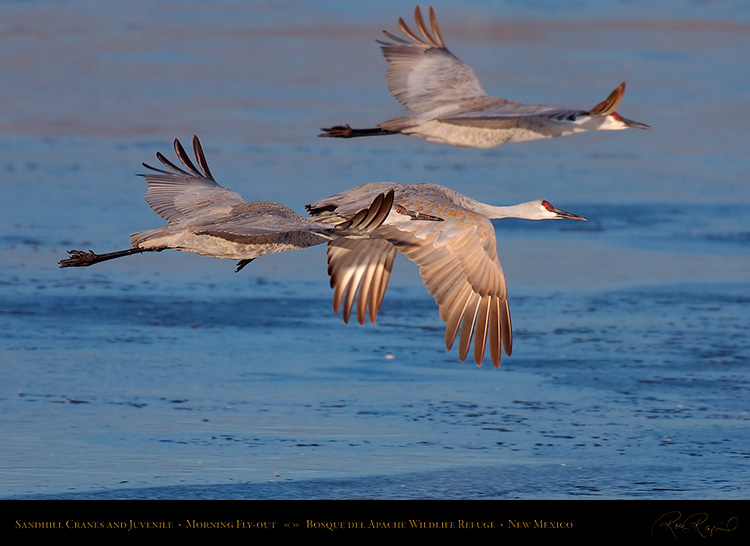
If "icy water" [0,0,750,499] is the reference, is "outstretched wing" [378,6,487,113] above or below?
above

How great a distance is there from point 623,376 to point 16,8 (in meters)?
14.8

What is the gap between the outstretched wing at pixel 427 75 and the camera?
30.7 feet

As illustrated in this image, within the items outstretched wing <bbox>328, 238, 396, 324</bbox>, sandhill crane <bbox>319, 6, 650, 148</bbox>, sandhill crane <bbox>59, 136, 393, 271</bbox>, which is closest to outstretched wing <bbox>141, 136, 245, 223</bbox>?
sandhill crane <bbox>59, 136, 393, 271</bbox>

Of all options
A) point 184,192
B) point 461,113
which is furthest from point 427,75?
point 184,192

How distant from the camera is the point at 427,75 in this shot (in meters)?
9.80

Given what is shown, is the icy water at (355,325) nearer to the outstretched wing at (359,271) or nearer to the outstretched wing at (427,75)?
the outstretched wing at (359,271)

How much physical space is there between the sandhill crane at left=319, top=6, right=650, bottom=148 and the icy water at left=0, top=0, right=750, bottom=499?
4.34 ft

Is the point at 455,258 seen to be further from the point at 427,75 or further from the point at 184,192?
the point at 427,75

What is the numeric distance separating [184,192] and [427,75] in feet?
7.76

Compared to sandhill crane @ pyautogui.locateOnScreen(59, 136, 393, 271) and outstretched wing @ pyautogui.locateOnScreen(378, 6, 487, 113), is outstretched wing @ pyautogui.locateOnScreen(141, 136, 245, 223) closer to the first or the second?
sandhill crane @ pyautogui.locateOnScreen(59, 136, 393, 271)

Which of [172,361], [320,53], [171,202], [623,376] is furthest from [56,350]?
[320,53]

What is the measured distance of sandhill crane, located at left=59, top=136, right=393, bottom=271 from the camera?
6.15 meters
